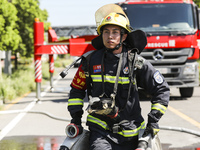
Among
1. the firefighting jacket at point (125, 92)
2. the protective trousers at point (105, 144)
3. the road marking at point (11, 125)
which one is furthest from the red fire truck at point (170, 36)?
the protective trousers at point (105, 144)

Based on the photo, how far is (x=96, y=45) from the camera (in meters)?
3.94

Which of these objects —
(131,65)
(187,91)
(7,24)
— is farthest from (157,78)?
(7,24)

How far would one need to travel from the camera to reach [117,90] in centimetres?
363

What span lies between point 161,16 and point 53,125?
504cm

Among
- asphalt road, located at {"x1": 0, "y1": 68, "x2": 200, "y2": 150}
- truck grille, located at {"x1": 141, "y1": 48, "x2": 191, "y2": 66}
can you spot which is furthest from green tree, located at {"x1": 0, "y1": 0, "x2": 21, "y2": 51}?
truck grille, located at {"x1": 141, "y1": 48, "x2": 191, "y2": 66}

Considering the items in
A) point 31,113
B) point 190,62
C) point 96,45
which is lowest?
point 31,113

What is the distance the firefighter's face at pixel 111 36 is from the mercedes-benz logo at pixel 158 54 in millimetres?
8035

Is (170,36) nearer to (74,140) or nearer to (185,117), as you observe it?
(185,117)

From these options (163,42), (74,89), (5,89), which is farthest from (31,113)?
(74,89)

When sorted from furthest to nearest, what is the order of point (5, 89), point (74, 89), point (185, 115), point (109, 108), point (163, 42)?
point (5, 89) → point (163, 42) → point (185, 115) → point (74, 89) → point (109, 108)

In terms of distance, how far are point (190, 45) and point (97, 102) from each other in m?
8.58

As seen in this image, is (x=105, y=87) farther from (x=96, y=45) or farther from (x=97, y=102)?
(x=96, y=45)

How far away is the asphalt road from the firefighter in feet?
9.08

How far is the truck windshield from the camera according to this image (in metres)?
11.6
